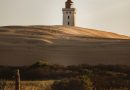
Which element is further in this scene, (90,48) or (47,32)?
(47,32)

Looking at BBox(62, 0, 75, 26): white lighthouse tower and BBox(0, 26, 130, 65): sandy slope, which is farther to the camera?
BBox(62, 0, 75, 26): white lighthouse tower

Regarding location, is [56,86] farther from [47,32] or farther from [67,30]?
[67,30]

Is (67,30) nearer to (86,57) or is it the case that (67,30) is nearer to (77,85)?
(86,57)

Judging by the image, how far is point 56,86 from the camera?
2331 centimetres

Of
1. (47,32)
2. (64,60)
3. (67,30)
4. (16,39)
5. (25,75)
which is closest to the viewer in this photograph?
(25,75)

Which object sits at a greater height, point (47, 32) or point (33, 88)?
point (33, 88)

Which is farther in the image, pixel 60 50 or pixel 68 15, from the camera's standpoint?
pixel 68 15

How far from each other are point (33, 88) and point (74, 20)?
8007 centimetres

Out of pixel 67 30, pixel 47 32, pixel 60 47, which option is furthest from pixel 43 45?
pixel 67 30

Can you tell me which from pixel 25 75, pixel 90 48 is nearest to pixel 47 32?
pixel 90 48

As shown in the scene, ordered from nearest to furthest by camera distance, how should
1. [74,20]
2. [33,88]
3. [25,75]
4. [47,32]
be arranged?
1. [33,88]
2. [25,75]
3. [47,32]
4. [74,20]

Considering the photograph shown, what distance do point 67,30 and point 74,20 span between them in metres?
15.7

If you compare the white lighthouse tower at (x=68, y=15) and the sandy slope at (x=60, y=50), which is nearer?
the sandy slope at (x=60, y=50)

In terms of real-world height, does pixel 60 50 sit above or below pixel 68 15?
above
